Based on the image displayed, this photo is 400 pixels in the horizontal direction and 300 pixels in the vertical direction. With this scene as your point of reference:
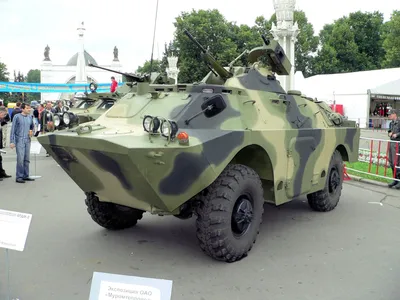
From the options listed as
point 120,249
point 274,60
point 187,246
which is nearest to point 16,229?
point 120,249

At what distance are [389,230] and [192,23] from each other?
128 feet

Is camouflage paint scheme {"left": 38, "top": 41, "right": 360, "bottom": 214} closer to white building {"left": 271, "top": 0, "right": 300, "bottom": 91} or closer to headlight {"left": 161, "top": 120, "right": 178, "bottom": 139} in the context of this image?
headlight {"left": 161, "top": 120, "right": 178, "bottom": 139}

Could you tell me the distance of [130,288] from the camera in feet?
7.74

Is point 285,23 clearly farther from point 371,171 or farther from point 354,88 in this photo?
point 354,88

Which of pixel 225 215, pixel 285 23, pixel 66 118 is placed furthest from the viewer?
pixel 285 23

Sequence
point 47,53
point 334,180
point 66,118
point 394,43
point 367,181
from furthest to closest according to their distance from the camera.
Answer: point 47,53, point 394,43, point 367,181, point 334,180, point 66,118

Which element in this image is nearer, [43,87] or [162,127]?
[162,127]

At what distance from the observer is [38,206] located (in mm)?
6969

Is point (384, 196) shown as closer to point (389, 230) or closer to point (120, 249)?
point (389, 230)

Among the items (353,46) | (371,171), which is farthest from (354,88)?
(353,46)

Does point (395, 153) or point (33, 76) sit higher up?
point (33, 76)

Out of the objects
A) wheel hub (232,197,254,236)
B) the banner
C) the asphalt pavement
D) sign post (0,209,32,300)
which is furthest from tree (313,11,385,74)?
sign post (0,209,32,300)

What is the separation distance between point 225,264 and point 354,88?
24.5m

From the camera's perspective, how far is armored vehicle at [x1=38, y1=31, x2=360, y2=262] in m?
3.93
